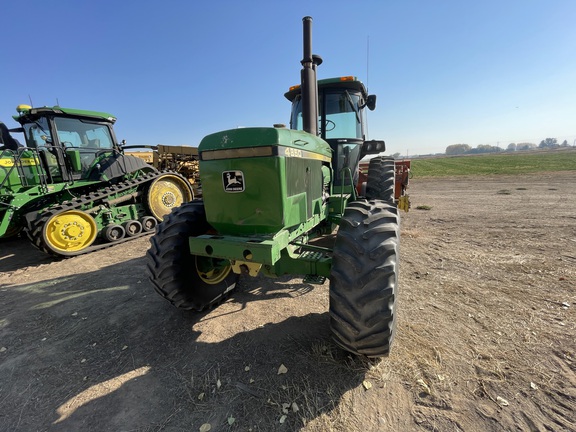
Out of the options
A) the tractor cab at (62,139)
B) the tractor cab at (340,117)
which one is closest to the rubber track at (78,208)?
the tractor cab at (62,139)

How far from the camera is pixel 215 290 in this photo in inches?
141

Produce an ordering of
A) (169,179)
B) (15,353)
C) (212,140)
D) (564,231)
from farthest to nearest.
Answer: (169,179) < (564,231) < (15,353) < (212,140)

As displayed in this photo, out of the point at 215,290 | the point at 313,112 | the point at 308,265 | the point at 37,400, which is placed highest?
the point at 313,112

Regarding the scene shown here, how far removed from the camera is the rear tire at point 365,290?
2.18 meters

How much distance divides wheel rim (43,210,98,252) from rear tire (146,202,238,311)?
3935 millimetres

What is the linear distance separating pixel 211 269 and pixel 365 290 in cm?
186

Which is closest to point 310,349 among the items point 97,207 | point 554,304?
point 554,304

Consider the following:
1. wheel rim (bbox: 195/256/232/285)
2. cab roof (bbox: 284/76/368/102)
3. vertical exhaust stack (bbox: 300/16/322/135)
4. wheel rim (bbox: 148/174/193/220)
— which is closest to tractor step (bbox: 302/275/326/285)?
wheel rim (bbox: 195/256/232/285)

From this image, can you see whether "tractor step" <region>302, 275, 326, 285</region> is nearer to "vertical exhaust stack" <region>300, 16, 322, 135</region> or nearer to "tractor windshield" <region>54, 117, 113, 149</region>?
"vertical exhaust stack" <region>300, 16, 322, 135</region>

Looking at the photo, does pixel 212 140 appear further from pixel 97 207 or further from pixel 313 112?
pixel 97 207

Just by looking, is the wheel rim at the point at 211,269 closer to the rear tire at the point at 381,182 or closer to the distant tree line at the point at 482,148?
the rear tire at the point at 381,182

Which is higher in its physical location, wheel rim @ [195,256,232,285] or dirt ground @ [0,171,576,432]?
wheel rim @ [195,256,232,285]

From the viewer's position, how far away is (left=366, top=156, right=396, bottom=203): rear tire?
203 inches

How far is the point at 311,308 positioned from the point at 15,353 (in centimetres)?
312
